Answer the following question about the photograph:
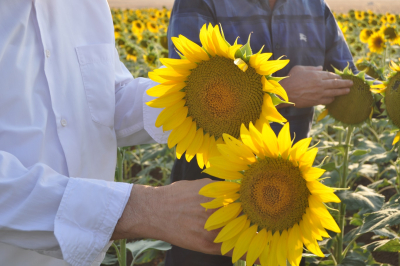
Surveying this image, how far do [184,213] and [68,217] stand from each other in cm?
21

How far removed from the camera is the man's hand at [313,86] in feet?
3.63

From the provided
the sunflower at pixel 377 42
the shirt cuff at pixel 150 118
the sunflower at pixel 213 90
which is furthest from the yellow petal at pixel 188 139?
the sunflower at pixel 377 42

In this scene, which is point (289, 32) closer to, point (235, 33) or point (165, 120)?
point (235, 33)

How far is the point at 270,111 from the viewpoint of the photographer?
0.70 m

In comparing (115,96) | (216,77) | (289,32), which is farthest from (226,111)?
(289,32)

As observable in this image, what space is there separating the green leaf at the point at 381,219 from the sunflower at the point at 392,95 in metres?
0.19

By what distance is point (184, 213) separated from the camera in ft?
2.41

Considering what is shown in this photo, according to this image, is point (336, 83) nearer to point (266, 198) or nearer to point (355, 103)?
point (355, 103)

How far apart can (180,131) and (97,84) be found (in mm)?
460

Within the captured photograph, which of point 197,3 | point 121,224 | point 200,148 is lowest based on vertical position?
point 121,224

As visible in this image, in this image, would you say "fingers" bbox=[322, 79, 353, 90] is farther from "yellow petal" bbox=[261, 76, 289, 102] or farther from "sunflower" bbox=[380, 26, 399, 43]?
"sunflower" bbox=[380, 26, 399, 43]

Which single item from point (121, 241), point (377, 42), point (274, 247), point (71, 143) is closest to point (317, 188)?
point (274, 247)

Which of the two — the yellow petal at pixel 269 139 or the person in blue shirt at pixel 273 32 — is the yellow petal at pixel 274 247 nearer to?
the yellow petal at pixel 269 139

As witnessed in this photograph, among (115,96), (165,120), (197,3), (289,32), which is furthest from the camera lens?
(289,32)
